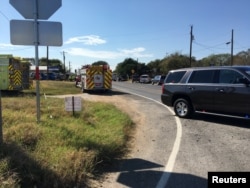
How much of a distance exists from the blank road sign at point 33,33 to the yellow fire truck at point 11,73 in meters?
15.3

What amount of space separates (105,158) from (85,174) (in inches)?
46.9

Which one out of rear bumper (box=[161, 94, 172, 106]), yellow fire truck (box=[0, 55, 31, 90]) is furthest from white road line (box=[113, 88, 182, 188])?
yellow fire truck (box=[0, 55, 31, 90])

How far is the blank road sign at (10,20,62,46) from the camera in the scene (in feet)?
30.3

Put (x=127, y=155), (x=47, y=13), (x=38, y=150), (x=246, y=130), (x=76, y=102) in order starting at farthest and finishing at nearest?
(x=76, y=102) < (x=246, y=130) < (x=47, y=13) < (x=127, y=155) < (x=38, y=150)

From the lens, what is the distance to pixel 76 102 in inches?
495

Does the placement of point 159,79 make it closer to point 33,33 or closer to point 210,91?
point 210,91

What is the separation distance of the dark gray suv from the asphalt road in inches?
22.3

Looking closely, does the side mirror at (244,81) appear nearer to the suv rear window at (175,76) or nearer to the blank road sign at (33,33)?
the suv rear window at (175,76)

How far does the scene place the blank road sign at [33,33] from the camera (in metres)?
9.25

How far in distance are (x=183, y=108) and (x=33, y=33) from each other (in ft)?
20.1

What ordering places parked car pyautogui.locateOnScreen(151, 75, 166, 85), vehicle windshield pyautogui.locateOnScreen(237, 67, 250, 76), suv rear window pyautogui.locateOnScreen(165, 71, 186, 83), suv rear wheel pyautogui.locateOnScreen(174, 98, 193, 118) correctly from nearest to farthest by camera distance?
vehicle windshield pyautogui.locateOnScreen(237, 67, 250, 76) < suv rear wheel pyautogui.locateOnScreen(174, 98, 193, 118) < suv rear window pyautogui.locateOnScreen(165, 71, 186, 83) < parked car pyautogui.locateOnScreen(151, 75, 166, 85)

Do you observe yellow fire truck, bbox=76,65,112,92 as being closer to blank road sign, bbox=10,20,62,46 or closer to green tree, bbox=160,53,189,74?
blank road sign, bbox=10,20,62,46

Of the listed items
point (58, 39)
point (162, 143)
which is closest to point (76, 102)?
point (58, 39)

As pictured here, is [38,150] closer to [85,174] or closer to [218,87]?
[85,174]
